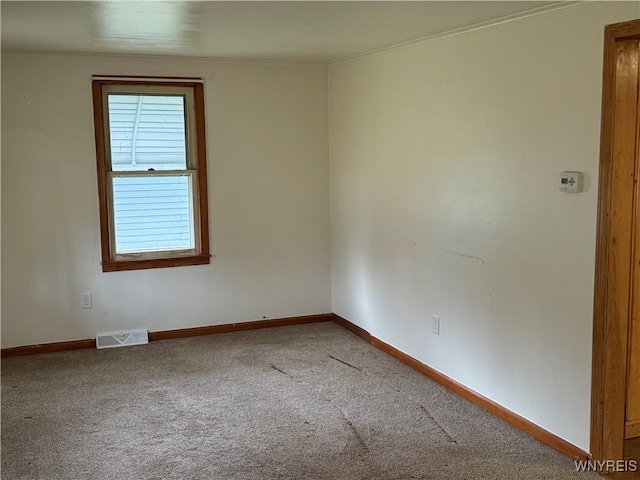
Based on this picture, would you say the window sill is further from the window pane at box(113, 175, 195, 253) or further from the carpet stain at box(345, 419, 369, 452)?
the carpet stain at box(345, 419, 369, 452)

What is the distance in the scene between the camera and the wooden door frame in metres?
2.76

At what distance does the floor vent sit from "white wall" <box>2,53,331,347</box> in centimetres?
7

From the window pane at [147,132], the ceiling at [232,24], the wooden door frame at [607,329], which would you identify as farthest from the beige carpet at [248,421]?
the ceiling at [232,24]

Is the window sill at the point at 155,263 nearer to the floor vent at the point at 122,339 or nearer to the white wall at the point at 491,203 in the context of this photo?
the floor vent at the point at 122,339

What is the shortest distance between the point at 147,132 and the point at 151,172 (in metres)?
0.30

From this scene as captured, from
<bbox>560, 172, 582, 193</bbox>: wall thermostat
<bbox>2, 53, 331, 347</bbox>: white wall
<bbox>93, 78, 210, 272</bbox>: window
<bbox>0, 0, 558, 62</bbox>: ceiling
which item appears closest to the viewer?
<bbox>560, 172, 582, 193</bbox>: wall thermostat

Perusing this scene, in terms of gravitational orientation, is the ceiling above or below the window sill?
above

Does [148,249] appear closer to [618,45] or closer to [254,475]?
[254,475]

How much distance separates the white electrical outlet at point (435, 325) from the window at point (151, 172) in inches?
78.2

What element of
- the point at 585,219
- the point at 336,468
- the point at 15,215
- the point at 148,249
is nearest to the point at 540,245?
the point at 585,219

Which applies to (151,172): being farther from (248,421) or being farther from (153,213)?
(248,421)

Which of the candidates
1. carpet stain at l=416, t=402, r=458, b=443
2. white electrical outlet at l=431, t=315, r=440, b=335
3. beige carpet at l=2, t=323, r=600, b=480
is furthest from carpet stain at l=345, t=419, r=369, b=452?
white electrical outlet at l=431, t=315, r=440, b=335

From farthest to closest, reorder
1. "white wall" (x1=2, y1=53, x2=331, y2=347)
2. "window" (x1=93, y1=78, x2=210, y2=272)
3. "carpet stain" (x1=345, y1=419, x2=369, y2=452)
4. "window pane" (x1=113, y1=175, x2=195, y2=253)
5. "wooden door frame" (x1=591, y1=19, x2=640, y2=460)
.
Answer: "window pane" (x1=113, y1=175, x2=195, y2=253) → "window" (x1=93, y1=78, x2=210, y2=272) → "white wall" (x1=2, y1=53, x2=331, y2=347) → "carpet stain" (x1=345, y1=419, x2=369, y2=452) → "wooden door frame" (x1=591, y1=19, x2=640, y2=460)

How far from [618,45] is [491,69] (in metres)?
0.83
